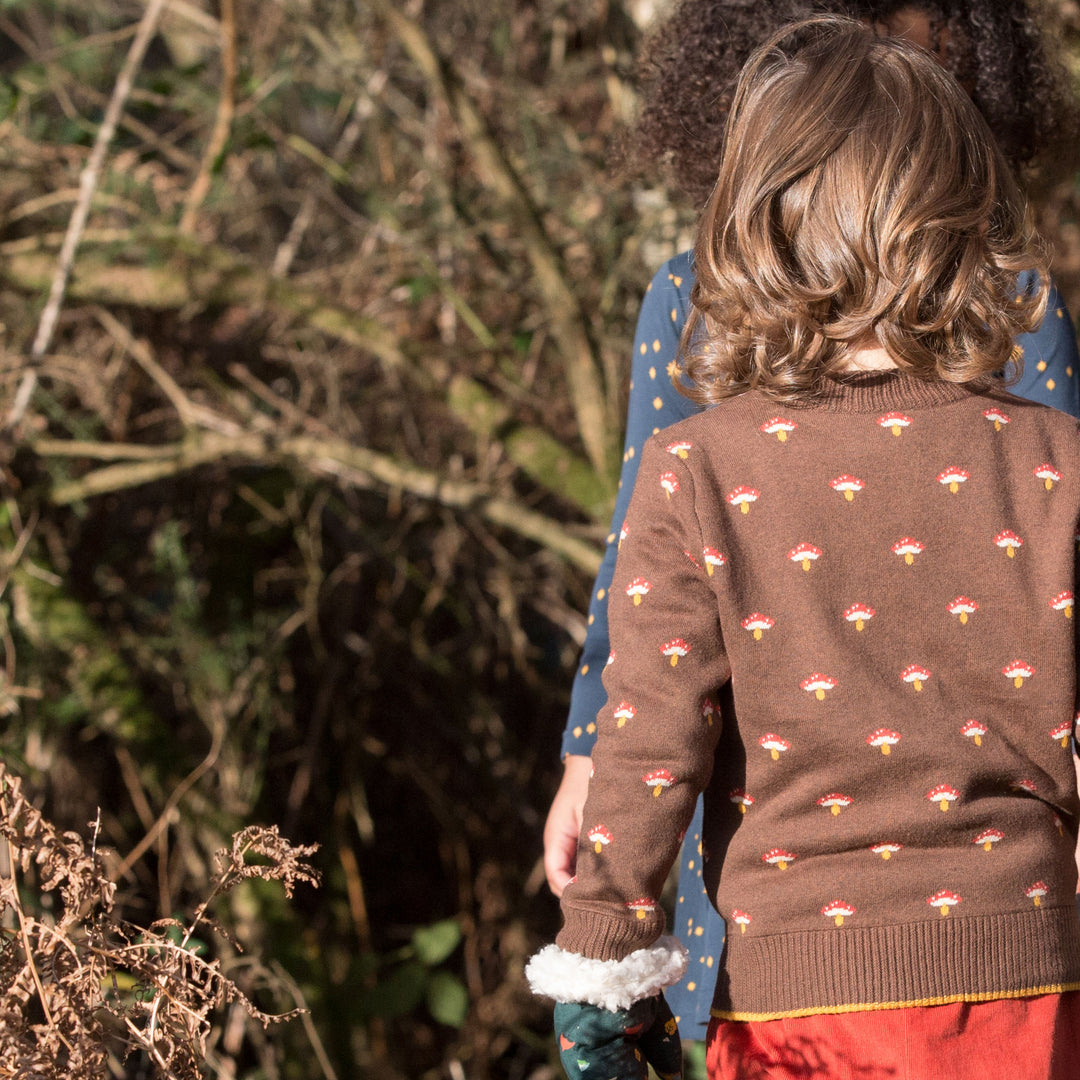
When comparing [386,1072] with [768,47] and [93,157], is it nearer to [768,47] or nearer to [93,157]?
[93,157]

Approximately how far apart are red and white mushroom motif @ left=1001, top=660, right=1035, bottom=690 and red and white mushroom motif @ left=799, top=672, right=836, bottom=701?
0.14 meters

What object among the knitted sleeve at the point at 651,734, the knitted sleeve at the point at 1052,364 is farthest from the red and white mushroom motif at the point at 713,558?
the knitted sleeve at the point at 1052,364

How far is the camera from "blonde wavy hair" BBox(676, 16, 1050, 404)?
0.92 meters

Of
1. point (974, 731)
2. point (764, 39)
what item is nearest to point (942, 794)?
point (974, 731)

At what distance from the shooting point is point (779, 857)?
940 millimetres

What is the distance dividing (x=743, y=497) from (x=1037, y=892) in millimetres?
399

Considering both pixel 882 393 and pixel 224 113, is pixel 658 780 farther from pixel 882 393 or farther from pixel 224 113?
pixel 224 113

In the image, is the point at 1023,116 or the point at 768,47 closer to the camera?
the point at 768,47

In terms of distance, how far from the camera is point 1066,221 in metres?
2.80

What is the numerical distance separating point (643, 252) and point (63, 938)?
1971mm

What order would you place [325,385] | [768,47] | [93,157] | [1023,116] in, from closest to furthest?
[768,47], [1023,116], [93,157], [325,385]

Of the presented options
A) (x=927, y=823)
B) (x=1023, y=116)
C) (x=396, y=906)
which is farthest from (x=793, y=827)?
(x=396, y=906)

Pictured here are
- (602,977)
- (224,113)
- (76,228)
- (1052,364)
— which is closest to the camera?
(602,977)

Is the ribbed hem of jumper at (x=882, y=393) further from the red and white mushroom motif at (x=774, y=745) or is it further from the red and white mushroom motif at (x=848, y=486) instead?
the red and white mushroom motif at (x=774, y=745)
